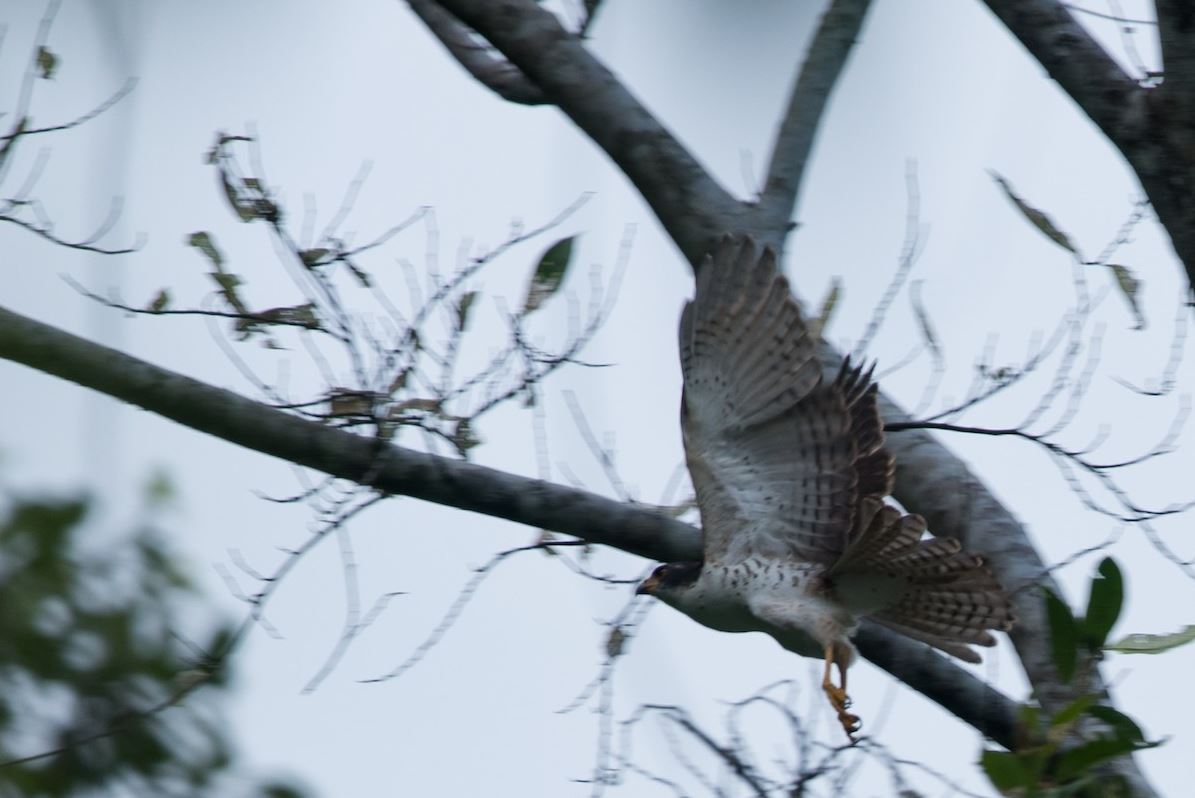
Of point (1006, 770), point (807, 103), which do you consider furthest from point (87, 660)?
point (807, 103)

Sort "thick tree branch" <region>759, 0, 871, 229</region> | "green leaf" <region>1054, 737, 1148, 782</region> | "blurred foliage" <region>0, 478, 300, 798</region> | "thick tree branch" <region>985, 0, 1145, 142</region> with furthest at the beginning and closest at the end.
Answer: "thick tree branch" <region>759, 0, 871, 229</region> → "thick tree branch" <region>985, 0, 1145, 142</region> → "green leaf" <region>1054, 737, 1148, 782</region> → "blurred foliage" <region>0, 478, 300, 798</region>

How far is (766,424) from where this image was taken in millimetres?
4168

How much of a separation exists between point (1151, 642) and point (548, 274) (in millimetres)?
1671

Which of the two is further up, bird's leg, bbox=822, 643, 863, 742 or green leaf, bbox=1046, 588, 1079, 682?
green leaf, bbox=1046, 588, 1079, 682

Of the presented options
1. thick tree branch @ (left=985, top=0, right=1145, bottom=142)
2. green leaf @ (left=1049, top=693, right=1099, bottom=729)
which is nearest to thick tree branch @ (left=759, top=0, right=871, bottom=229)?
thick tree branch @ (left=985, top=0, right=1145, bottom=142)

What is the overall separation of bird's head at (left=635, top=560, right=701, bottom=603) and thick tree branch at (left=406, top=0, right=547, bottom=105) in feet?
4.91

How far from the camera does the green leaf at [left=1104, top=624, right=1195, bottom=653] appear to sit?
11.5 feet

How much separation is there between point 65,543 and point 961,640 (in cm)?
282

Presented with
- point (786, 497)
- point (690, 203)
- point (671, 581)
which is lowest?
point (671, 581)

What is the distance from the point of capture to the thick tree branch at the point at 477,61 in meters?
4.95

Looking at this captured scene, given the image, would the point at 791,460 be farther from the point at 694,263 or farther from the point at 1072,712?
the point at 1072,712

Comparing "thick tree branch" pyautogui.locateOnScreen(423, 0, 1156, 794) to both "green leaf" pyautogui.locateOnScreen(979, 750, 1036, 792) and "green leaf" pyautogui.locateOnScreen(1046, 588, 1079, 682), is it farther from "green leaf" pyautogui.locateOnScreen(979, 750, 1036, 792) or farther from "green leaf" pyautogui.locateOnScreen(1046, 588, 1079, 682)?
"green leaf" pyautogui.locateOnScreen(979, 750, 1036, 792)

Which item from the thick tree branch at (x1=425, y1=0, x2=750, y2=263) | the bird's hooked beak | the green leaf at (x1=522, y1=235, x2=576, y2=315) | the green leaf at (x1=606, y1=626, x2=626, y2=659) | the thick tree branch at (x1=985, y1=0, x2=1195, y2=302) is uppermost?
the thick tree branch at (x1=985, y1=0, x2=1195, y2=302)

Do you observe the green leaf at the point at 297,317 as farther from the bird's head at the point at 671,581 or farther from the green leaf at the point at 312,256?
the bird's head at the point at 671,581
